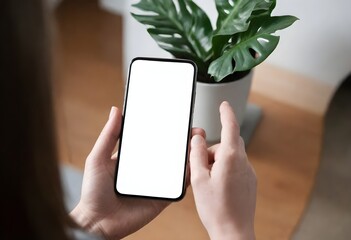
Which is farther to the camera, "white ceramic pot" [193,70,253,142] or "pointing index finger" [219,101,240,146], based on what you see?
"white ceramic pot" [193,70,253,142]

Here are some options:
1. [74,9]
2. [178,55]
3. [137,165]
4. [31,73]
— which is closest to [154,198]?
[137,165]

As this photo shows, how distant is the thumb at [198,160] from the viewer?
1.82ft

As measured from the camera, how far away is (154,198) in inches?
23.5

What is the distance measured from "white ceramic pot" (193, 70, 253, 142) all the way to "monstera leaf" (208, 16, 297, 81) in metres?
0.05

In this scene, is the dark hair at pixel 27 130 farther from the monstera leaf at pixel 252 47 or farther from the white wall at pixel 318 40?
the white wall at pixel 318 40

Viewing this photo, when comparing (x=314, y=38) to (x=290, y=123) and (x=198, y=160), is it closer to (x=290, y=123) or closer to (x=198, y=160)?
(x=290, y=123)

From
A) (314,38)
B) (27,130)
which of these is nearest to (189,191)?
(314,38)

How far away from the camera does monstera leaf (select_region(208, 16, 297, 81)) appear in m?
0.60

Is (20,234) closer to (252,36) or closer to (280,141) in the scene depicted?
(252,36)

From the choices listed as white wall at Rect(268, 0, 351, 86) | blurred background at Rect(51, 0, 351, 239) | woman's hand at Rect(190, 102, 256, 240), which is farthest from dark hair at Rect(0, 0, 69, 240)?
white wall at Rect(268, 0, 351, 86)

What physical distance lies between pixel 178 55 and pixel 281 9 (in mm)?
166

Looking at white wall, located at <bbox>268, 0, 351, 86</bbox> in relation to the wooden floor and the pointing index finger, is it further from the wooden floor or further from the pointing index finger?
the pointing index finger

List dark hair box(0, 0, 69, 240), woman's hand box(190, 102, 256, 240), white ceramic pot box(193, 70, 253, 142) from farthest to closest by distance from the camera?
white ceramic pot box(193, 70, 253, 142) < woman's hand box(190, 102, 256, 240) < dark hair box(0, 0, 69, 240)

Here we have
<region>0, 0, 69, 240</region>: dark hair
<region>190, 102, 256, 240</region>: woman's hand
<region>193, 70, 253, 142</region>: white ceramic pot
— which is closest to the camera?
<region>0, 0, 69, 240</region>: dark hair
